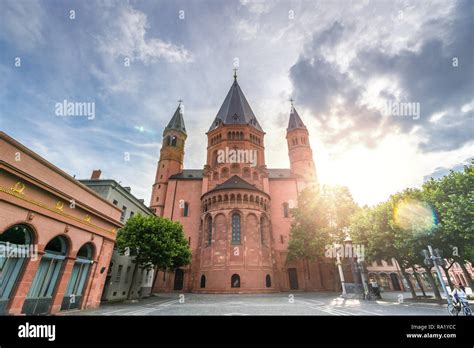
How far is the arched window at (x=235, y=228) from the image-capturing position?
105 feet

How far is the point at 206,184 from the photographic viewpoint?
4141 centimetres

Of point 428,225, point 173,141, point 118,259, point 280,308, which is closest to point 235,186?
point 118,259

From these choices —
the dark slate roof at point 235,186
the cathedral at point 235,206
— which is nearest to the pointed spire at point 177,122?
the cathedral at point 235,206

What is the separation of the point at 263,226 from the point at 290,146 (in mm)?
24092

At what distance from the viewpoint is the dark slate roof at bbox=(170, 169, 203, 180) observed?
44.8 metres

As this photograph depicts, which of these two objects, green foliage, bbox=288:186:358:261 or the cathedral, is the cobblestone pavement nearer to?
green foliage, bbox=288:186:358:261

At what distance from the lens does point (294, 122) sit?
2133 inches

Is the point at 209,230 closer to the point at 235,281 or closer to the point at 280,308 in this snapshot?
the point at 235,281

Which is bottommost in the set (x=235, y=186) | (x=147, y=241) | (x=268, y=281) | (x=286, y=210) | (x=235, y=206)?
(x=268, y=281)

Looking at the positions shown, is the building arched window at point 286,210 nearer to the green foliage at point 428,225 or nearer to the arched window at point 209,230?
the arched window at point 209,230

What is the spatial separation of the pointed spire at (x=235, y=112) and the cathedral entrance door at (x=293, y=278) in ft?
95.6

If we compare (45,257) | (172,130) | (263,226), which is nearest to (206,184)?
(263,226)

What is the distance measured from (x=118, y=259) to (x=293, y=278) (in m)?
25.8
